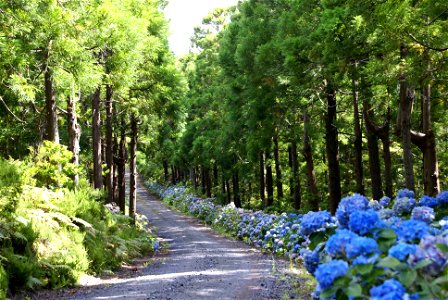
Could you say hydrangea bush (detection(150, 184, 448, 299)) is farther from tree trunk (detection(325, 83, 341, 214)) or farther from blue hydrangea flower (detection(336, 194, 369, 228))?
tree trunk (detection(325, 83, 341, 214))

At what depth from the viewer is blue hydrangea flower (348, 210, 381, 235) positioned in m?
3.60

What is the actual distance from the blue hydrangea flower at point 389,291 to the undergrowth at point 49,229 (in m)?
6.08

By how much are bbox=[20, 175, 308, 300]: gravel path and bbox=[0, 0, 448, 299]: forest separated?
76 centimetres

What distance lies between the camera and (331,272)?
3090mm

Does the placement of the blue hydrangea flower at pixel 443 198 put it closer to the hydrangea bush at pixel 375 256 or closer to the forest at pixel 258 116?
the forest at pixel 258 116

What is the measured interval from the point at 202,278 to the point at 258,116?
34.8 feet

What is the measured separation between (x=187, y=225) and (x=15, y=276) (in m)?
18.7

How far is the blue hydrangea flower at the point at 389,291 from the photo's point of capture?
2771mm

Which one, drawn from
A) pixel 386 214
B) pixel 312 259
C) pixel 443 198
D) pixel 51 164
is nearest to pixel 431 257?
pixel 312 259

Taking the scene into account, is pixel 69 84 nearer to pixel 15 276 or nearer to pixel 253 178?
pixel 15 276

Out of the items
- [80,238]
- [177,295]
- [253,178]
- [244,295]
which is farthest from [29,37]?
[253,178]

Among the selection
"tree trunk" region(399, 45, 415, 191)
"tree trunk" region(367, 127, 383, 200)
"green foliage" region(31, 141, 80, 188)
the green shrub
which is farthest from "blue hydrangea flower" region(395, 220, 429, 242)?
"tree trunk" region(367, 127, 383, 200)

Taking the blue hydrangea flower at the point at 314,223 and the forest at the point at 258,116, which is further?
the blue hydrangea flower at the point at 314,223

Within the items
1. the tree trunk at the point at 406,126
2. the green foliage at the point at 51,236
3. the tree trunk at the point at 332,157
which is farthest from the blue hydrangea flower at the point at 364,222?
the tree trunk at the point at 332,157
